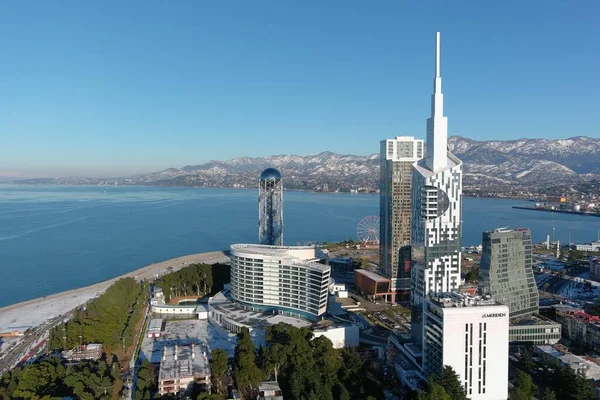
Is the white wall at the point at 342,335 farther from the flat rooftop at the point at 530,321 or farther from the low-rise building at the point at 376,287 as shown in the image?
the low-rise building at the point at 376,287

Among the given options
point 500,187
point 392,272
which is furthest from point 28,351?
point 500,187

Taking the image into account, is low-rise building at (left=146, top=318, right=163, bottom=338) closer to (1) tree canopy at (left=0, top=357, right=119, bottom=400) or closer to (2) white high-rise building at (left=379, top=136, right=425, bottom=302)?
(1) tree canopy at (left=0, top=357, right=119, bottom=400)

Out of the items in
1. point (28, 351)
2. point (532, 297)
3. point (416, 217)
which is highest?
point (416, 217)

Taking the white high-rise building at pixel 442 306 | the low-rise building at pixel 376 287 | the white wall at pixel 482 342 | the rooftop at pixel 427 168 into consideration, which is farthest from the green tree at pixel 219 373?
the low-rise building at pixel 376 287

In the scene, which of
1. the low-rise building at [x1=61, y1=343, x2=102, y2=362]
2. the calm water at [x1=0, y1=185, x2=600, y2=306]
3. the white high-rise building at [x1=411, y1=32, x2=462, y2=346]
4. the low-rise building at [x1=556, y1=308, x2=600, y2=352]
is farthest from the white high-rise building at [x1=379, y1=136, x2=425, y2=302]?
the calm water at [x1=0, y1=185, x2=600, y2=306]

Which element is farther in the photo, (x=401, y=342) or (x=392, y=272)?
(x=392, y=272)

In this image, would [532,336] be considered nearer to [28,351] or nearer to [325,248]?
[28,351]
